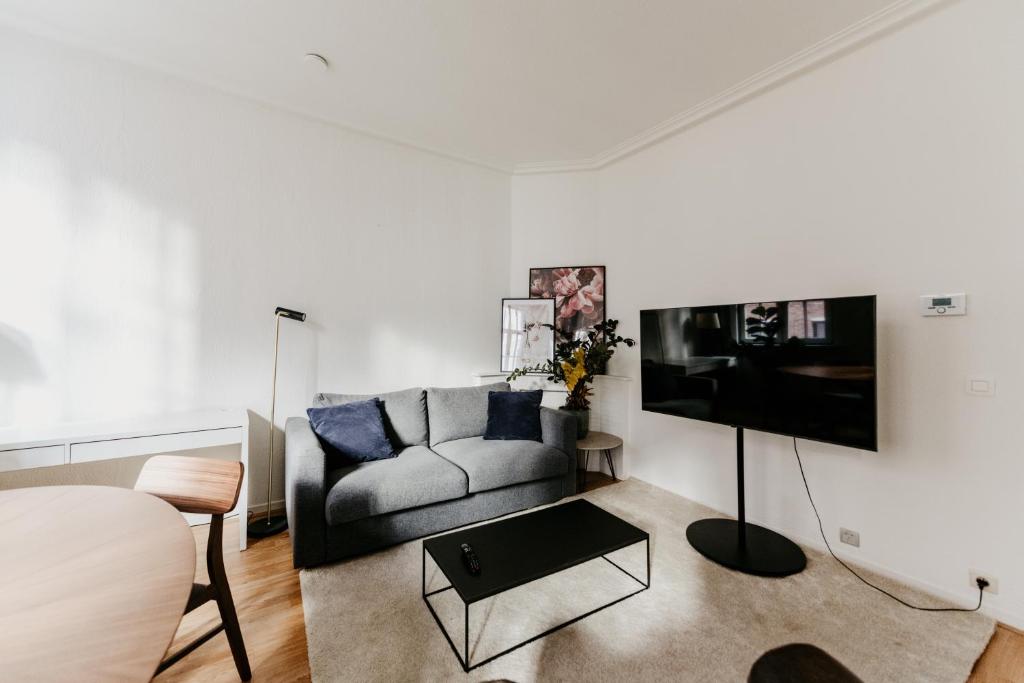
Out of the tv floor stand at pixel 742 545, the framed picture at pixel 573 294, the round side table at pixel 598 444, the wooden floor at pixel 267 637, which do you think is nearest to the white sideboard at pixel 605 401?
the round side table at pixel 598 444

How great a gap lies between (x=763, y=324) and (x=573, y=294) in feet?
6.40

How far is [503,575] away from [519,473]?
121cm

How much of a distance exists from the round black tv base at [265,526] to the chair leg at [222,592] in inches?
48.2

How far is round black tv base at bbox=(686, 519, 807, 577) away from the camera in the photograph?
2.24m

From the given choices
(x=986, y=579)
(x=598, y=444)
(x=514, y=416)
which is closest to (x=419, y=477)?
(x=514, y=416)

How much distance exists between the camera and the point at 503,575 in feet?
5.42

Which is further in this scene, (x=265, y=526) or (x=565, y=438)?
(x=565, y=438)

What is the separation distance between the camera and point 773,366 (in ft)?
7.36

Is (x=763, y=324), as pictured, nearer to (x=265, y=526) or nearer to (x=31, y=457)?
(x=265, y=526)

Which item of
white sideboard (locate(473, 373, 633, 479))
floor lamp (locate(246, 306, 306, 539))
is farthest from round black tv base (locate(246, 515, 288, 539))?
white sideboard (locate(473, 373, 633, 479))

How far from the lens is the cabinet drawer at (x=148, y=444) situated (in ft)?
6.87

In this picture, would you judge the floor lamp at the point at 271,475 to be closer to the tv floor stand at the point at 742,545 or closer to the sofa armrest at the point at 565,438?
the sofa armrest at the point at 565,438

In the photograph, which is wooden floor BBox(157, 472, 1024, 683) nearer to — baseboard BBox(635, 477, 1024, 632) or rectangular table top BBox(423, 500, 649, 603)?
baseboard BBox(635, 477, 1024, 632)

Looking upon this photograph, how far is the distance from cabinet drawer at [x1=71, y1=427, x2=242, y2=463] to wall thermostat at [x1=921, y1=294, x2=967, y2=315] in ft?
12.5
